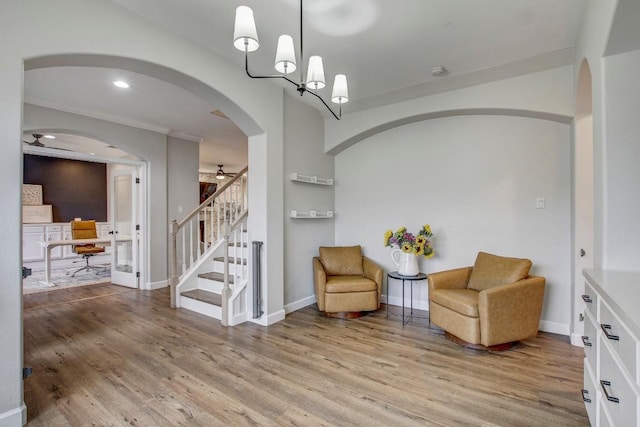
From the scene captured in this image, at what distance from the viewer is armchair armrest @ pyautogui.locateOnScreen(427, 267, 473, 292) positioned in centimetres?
330

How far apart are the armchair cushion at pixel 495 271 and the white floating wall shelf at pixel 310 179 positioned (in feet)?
7.17

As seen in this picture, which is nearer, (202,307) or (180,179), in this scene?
(202,307)

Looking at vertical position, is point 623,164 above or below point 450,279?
above

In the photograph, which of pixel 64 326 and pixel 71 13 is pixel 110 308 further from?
pixel 71 13

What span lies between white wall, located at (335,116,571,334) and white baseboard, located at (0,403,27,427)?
367 cm

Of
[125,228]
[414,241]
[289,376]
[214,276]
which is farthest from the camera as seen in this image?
[125,228]

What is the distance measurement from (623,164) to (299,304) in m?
3.44

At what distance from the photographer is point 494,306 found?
273 centimetres

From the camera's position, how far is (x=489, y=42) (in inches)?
105

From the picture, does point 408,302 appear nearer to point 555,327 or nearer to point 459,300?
point 459,300

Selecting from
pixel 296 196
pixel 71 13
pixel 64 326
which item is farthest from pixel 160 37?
pixel 64 326

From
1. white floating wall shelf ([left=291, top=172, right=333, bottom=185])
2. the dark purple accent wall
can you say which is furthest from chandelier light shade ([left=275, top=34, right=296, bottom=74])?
the dark purple accent wall

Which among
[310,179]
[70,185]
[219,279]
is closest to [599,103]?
[310,179]

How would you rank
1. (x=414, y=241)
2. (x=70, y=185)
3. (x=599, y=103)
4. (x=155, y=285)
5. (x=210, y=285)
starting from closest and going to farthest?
(x=599, y=103)
(x=414, y=241)
(x=210, y=285)
(x=155, y=285)
(x=70, y=185)
